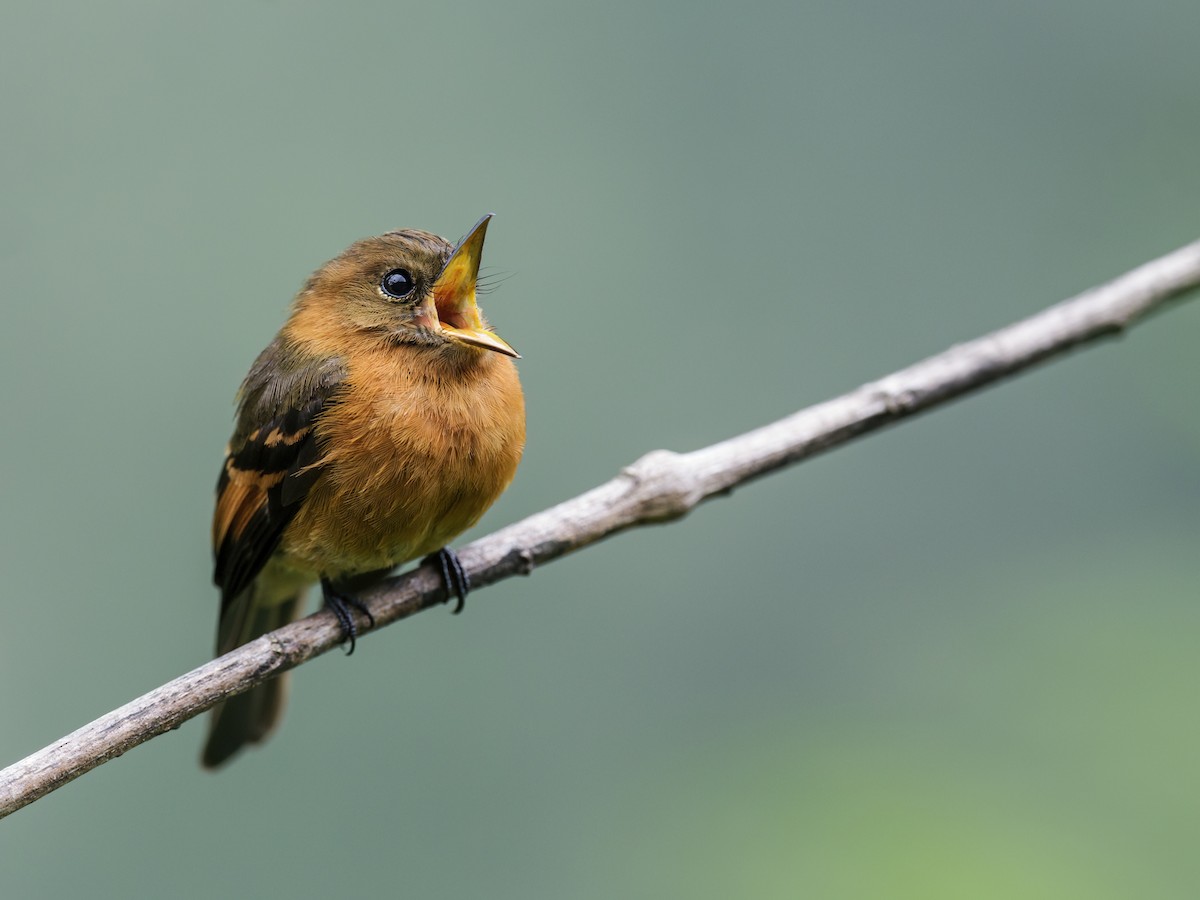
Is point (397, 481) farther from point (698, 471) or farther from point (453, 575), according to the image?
point (698, 471)

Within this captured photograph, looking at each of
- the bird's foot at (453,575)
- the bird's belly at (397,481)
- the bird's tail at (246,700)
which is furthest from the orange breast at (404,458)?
the bird's tail at (246,700)

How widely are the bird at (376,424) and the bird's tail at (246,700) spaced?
1.19ft

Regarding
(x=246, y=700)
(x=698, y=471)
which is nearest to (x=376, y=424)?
(x=698, y=471)

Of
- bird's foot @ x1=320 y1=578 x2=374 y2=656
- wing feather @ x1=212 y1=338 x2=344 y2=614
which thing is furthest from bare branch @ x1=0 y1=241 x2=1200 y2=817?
wing feather @ x1=212 y1=338 x2=344 y2=614

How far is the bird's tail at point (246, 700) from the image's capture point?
10.5ft

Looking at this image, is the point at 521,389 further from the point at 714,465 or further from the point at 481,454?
the point at 714,465

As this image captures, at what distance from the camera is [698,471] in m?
2.77

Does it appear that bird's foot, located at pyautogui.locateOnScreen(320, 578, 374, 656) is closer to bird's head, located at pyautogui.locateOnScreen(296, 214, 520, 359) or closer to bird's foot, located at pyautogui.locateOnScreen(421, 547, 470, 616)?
bird's foot, located at pyautogui.locateOnScreen(421, 547, 470, 616)

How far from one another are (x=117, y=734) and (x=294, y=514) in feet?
2.29

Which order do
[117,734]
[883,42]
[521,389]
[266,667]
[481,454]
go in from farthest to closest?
[883,42] → [521,389] → [481,454] → [266,667] → [117,734]

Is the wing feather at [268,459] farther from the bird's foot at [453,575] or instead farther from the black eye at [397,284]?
the bird's foot at [453,575]

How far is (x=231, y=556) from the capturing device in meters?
2.87

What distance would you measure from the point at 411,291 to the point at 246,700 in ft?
4.26

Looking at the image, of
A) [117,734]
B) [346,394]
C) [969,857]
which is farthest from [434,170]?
[969,857]
